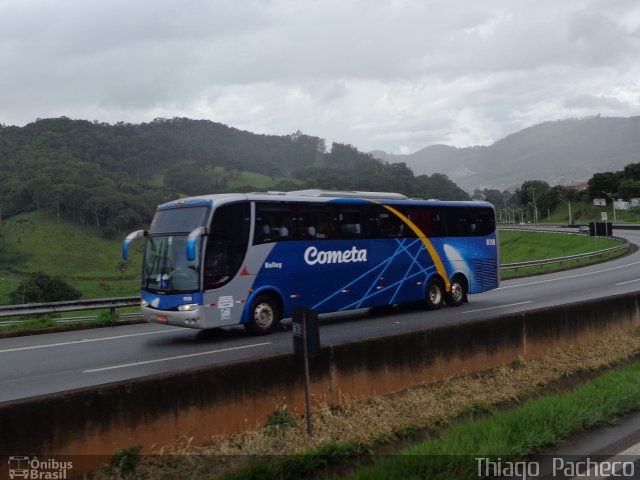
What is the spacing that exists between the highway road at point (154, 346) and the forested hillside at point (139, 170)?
2334 cm

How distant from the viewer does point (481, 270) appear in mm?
21219

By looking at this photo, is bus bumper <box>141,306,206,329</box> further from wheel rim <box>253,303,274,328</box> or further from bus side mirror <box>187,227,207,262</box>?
wheel rim <box>253,303,274,328</box>

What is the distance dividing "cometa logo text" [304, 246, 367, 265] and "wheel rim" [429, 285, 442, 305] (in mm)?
3295

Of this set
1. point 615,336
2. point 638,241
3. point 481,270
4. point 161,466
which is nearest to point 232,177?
point 638,241

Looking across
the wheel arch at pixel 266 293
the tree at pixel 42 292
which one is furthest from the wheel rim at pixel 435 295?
the tree at pixel 42 292

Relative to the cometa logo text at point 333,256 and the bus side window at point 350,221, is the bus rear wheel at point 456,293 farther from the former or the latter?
the bus side window at point 350,221

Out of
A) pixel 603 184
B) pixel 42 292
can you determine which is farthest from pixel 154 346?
pixel 603 184

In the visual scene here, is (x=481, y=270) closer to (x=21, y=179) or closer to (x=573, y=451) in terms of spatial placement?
(x=573, y=451)

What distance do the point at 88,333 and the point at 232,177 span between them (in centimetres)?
7323

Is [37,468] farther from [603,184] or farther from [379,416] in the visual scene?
[603,184]

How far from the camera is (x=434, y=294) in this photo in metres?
19.7

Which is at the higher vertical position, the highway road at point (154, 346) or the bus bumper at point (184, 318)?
the bus bumper at point (184, 318)

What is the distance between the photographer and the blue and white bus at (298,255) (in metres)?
13.8

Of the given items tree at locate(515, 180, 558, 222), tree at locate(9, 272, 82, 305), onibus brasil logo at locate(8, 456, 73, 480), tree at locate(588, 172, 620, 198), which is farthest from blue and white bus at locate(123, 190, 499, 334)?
tree at locate(515, 180, 558, 222)
